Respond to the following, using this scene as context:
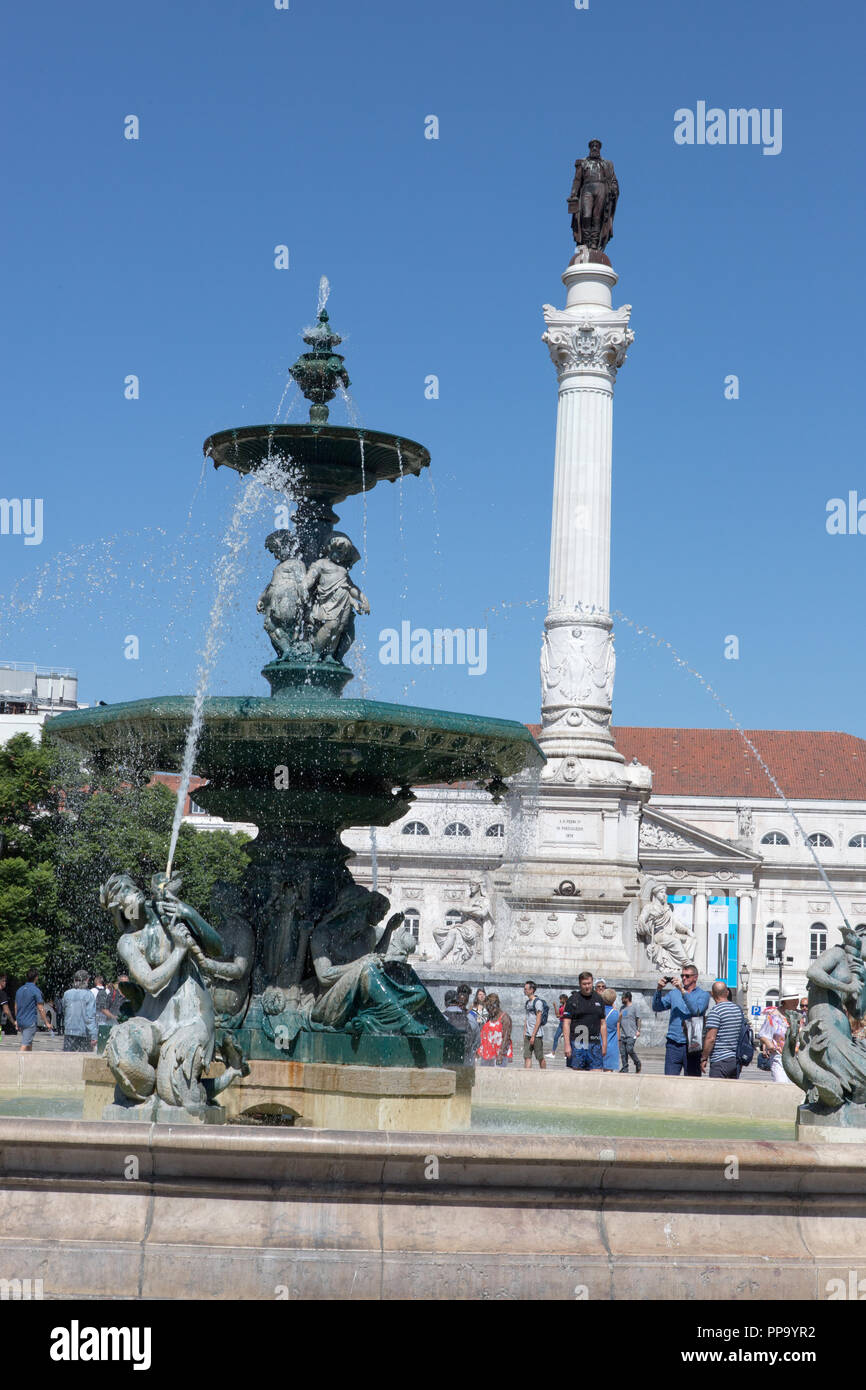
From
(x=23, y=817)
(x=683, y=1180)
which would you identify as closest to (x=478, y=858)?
(x=23, y=817)

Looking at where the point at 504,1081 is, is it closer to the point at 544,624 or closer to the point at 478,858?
the point at 544,624

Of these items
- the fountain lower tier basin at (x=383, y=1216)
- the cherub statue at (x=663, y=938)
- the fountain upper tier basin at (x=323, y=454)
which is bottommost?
the fountain lower tier basin at (x=383, y=1216)

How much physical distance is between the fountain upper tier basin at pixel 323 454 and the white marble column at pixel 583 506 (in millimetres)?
26841

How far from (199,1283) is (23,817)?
1405 inches

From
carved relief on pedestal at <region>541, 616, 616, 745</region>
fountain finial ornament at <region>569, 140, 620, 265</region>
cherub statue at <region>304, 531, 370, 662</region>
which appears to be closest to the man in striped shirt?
cherub statue at <region>304, 531, 370, 662</region>

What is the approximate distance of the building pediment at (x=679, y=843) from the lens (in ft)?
241

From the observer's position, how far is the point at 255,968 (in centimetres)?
868

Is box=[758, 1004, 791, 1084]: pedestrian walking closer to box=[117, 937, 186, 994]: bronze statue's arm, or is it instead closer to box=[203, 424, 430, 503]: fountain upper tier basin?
box=[203, 424, 430, 503]: fountain upper tier basin

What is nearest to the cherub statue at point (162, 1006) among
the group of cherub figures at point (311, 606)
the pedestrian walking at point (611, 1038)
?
the group of cherub figures at point (311, 606)

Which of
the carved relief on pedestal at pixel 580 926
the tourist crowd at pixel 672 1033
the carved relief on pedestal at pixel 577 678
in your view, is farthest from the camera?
the carved relief on pedestal at pixel 577 678

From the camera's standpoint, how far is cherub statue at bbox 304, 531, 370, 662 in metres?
9.13

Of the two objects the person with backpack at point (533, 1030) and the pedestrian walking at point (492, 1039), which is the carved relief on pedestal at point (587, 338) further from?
the pedestrian walking at point (492, 1039)

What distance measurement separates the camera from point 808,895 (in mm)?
76875

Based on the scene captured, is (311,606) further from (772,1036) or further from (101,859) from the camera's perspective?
(101,859)
